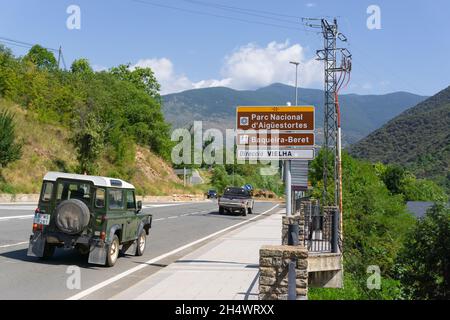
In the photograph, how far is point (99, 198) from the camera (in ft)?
38.0

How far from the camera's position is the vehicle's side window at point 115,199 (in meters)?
11.8

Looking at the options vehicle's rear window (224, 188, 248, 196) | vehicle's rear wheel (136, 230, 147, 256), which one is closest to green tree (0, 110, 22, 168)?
vehicle's rear window (224, 188, 248, 196)

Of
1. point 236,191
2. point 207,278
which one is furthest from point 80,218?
point 236,191

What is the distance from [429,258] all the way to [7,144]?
30807 millimetres

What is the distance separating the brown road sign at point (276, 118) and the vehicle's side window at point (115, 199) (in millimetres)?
3278

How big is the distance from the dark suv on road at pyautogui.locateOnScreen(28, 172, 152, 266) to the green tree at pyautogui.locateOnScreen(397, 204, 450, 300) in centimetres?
688

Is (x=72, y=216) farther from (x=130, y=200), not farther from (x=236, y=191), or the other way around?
(x=236, y=191)

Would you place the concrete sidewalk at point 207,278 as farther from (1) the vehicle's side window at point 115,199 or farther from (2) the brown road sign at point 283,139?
(2) the brown road sign at point 283,139

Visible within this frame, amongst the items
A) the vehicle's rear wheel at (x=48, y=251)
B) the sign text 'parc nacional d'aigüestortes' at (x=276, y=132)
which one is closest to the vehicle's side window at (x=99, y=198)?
the vehicle's rear wheel at (x=48, y=251)

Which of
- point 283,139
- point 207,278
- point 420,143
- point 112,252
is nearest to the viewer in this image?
point 207,278

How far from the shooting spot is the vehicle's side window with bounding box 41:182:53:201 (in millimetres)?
11719

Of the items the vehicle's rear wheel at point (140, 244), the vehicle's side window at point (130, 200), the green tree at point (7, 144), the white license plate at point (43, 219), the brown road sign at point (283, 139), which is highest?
the green tree at point (7, 144)

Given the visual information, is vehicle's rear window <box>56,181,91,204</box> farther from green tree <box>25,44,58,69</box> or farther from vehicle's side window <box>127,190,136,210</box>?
green tree <box>25,44,58,69</box>
